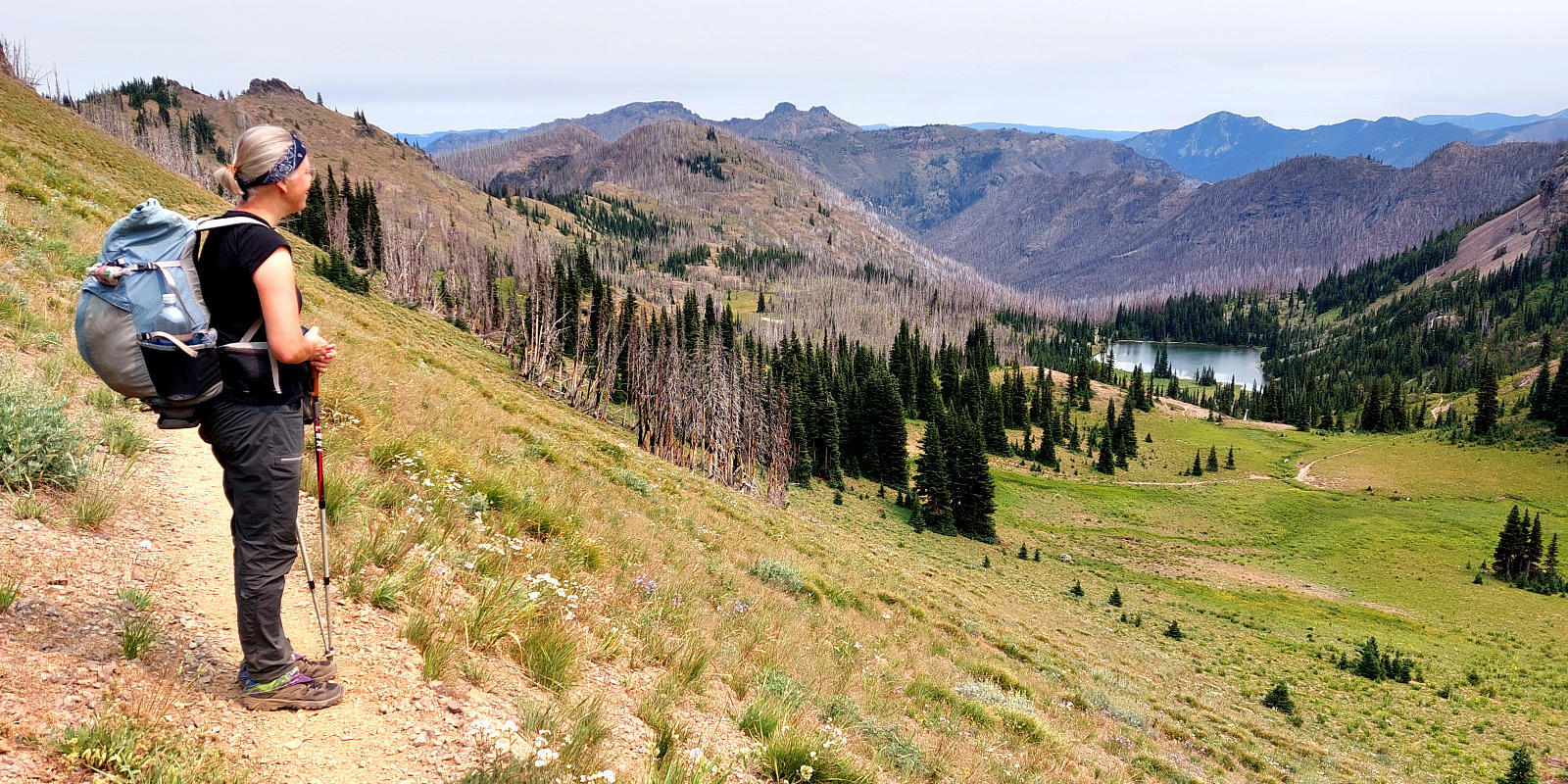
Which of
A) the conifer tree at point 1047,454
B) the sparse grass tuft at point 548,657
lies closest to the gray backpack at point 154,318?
the sparse grass tuft at point 548,657

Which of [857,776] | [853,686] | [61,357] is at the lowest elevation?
[853,686]

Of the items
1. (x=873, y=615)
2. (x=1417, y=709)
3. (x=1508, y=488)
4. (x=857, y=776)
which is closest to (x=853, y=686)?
(x=857, y=776)

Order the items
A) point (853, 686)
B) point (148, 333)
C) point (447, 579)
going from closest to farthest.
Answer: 1. point (148, 333)
2. point (447, 579)
3. point (853, 686)

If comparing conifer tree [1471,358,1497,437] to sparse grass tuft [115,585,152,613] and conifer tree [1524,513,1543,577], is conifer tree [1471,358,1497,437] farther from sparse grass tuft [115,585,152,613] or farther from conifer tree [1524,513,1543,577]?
sparse grass tuft [115,585,152,613]

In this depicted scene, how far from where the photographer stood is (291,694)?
4.36 metres

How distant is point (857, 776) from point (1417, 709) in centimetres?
3721

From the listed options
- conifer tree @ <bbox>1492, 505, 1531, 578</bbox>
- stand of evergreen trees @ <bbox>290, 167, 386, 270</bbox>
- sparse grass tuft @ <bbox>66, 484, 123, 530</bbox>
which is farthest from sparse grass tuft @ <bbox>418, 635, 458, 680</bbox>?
stand of evergreen trees @ <bbox>290, 167, 386, 270</bbox>

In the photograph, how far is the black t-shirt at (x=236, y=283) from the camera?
4055 mm

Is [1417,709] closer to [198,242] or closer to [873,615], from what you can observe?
[873,615]

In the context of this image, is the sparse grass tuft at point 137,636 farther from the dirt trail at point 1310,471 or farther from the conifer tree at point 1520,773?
the dirt trail at point 1310,471

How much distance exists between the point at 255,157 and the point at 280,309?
36.9 inches

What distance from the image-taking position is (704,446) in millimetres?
66875

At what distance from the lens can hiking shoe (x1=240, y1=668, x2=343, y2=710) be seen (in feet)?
14.0

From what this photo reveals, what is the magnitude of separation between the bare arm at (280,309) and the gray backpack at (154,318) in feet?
0.62
